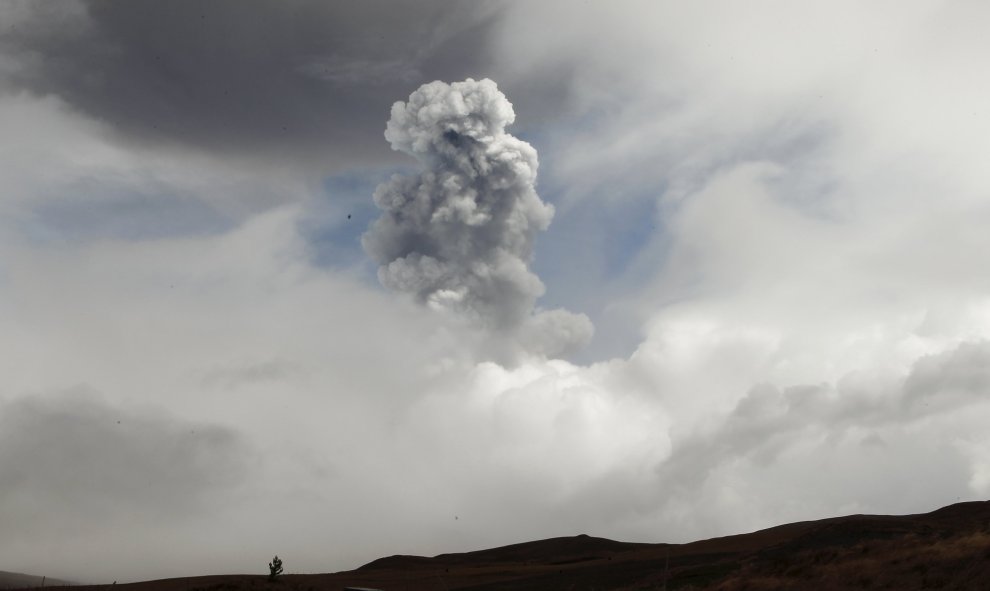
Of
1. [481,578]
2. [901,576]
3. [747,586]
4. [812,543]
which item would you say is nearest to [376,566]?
[481,578]

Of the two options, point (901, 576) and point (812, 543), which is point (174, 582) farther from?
point (901, 576)

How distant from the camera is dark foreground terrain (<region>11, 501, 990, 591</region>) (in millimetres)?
31828

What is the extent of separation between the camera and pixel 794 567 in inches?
1497

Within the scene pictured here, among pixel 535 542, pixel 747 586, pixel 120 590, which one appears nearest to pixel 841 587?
pixel 747 586

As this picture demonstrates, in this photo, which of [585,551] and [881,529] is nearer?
A: [881,529]

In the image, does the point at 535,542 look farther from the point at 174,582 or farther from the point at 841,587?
the point at 841,587

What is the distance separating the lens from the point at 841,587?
3281 cm

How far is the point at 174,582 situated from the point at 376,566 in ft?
149

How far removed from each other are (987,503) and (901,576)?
1383 inches

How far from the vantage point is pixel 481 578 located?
66688mm

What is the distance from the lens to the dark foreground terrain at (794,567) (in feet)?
104

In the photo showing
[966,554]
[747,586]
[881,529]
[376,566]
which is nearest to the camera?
[966,554]

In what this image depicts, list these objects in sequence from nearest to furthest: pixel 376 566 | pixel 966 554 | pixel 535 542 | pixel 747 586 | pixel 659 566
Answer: pixel 966 554 < pixel 747 586 < pixel 659 566 < pixel 376 566 < pixel 535 542

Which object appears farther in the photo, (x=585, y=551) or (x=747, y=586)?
(x=585, y=551)
